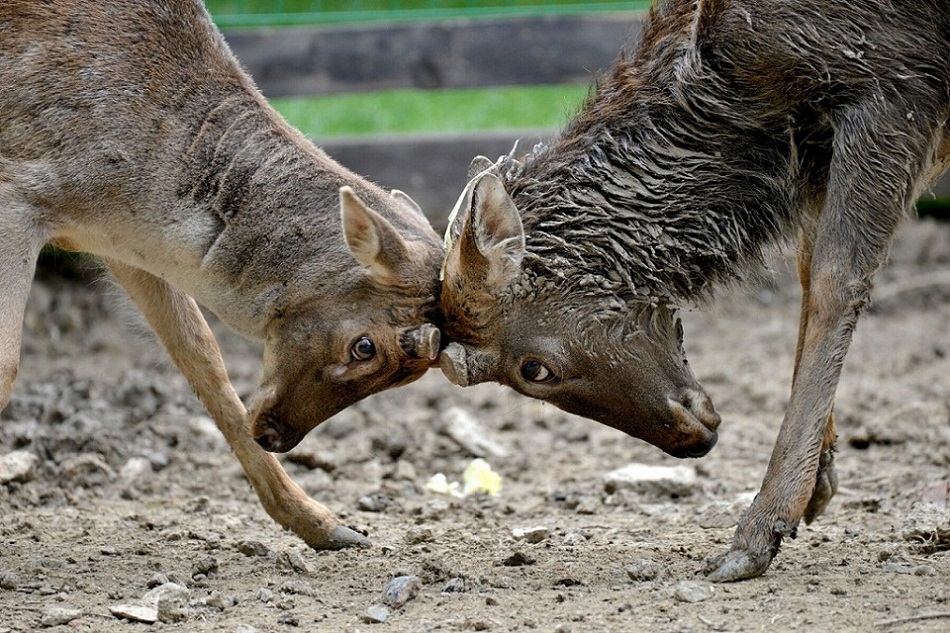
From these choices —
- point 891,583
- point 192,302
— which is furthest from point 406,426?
point 891,583

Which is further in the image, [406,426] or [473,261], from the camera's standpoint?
[406,426]

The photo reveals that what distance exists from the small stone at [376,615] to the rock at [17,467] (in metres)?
2.41

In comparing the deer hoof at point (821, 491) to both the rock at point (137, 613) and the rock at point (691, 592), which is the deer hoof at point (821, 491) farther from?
the rock at point (137, 613)

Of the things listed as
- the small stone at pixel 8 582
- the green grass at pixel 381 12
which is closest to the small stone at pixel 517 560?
the small stone at pixel 8 582

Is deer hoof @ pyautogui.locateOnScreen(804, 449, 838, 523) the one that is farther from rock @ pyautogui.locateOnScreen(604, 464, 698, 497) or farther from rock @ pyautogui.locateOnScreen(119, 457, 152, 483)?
rock @ pyautogui.locateOnScreen(119, 457, 152, 483)

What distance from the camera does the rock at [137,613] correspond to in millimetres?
4406

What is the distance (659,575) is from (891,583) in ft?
2.49

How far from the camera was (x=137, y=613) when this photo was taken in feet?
14.5

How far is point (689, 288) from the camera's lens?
541 centimetres

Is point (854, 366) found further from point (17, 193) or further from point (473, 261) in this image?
point (17, 193)

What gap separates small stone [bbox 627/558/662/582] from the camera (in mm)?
4699

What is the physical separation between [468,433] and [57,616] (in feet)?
10.2

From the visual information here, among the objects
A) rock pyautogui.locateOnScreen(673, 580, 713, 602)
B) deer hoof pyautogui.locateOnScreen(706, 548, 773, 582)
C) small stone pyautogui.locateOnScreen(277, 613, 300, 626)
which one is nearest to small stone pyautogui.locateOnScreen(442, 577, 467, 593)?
small stone pyautogui.locateOnScreen(277, 613, 300, 626)

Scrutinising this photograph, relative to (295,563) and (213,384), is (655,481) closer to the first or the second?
(295,563)
